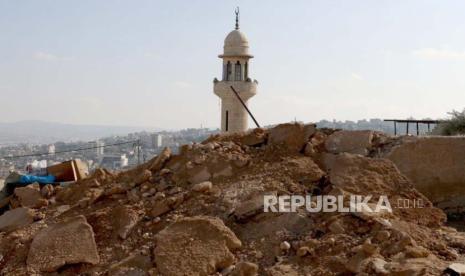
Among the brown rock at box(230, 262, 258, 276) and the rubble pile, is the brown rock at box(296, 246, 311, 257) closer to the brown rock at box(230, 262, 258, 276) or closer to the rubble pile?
the rubble pile

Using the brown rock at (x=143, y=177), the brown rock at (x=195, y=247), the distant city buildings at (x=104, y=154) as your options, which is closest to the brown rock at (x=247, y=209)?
the brown rock at (x=195, y=247)

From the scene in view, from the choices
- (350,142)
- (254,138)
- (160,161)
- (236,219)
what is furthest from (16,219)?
(350,142)

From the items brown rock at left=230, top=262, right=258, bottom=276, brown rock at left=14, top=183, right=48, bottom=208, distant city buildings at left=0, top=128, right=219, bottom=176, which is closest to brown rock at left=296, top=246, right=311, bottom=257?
brown rock at left=230, top=262, right=258, bottom=276

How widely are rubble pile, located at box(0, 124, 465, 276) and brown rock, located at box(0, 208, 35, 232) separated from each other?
2 centimetres

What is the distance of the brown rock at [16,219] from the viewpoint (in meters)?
6.31

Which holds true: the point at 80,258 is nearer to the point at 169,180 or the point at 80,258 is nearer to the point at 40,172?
the point at 169,180

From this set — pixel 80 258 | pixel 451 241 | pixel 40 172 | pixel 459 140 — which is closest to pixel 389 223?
pixel 451 241

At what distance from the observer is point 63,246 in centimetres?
553

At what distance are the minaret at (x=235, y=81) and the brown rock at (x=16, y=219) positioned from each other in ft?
41.0

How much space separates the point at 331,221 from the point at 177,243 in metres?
1.59

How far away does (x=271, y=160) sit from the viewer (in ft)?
21.7

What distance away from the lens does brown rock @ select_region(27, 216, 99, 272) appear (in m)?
5.36

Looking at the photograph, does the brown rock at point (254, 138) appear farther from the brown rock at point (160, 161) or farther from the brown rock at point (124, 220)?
the brown rock at point (124, 220)

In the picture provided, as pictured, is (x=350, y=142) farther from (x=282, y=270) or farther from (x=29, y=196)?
(x=29, y=196)
